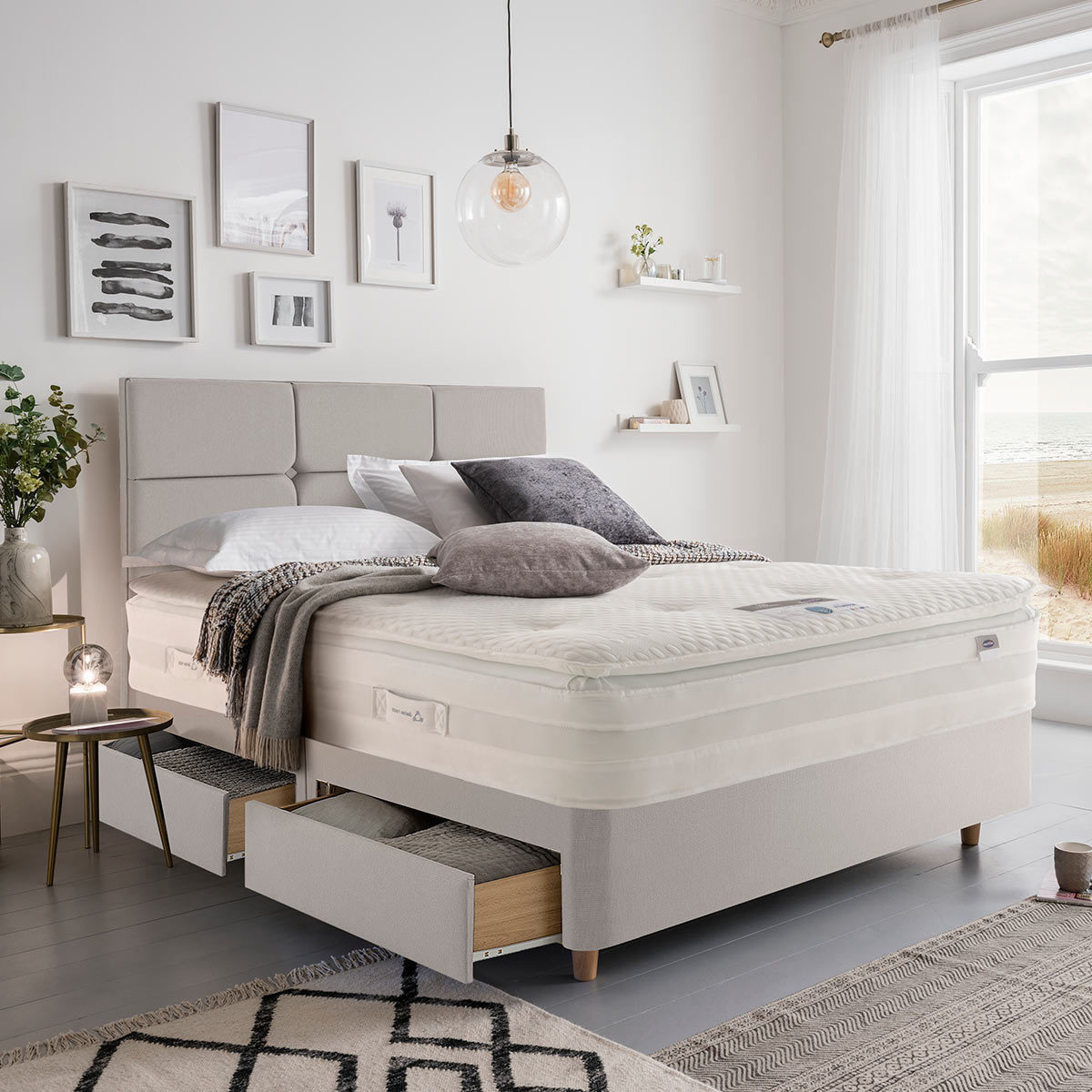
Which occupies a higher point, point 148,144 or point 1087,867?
point 148,144

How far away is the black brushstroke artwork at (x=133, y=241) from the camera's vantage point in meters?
3.37

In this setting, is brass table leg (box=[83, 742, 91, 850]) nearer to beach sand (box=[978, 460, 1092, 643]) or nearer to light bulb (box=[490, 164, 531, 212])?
light bulb (box=[490, 164, 531, 212])

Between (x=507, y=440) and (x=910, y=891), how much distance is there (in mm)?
2113

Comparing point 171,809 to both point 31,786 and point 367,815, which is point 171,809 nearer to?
point 367,815

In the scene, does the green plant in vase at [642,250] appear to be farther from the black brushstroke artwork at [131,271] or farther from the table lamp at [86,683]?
the table lamp at [86,683]

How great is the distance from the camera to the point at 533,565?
267cm

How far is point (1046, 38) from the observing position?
4.25m

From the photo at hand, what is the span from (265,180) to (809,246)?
241 cm

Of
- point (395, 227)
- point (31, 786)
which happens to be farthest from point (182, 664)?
point (395, 227)

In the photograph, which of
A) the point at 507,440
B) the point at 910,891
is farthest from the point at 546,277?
the point at 910,891

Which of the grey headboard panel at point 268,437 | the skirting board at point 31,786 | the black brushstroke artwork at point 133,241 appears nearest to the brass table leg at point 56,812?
the skirting board at point 31,786

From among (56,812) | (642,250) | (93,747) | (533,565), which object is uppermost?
(642,250)

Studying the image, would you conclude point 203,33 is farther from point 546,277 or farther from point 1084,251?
point 1084,251

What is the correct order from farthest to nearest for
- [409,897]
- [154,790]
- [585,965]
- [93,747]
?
[93,747], [154,790], [585,965], [409,897]
